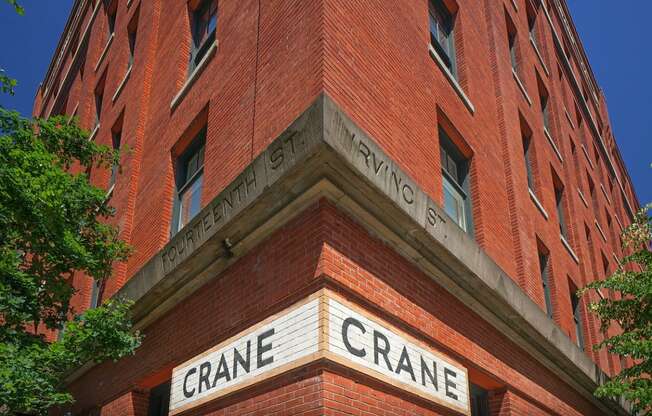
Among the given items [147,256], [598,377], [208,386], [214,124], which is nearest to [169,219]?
[147,256]

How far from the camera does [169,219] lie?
36.7ft

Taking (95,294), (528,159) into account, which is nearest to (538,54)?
(528,159)

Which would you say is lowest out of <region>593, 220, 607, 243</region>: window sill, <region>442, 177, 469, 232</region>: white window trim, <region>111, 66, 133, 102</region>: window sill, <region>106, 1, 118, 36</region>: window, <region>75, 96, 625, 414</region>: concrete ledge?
<region>75, 96, 625, 414</region>: concrete ledge

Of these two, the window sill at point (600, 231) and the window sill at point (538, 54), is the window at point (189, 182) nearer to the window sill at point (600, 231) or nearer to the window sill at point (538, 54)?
the window sill at point (538, 54)

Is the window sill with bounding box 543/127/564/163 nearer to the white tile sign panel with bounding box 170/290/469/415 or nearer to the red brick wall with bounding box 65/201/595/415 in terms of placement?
the red brick wall with bounding box 65/201/595/415

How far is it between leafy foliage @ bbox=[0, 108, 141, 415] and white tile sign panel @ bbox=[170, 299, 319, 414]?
3.66 ft

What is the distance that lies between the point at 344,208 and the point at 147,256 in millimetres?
5356

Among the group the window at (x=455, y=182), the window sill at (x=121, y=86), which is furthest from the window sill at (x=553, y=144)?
the window sill at (x=121, y=86)

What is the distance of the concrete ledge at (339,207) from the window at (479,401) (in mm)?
1073

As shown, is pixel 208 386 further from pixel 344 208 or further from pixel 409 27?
pixel 409 27

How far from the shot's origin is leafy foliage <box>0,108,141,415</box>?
24.1 feet

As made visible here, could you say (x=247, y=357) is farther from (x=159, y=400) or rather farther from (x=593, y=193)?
(x=593, y=193)

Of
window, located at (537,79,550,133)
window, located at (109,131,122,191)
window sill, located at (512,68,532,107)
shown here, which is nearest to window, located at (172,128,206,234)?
window, located at (109,131,122,191)

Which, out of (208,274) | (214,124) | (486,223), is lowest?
(208,274)
